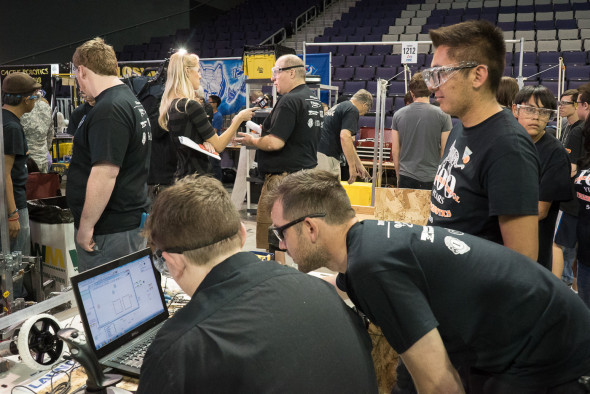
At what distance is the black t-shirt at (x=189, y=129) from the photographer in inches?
107

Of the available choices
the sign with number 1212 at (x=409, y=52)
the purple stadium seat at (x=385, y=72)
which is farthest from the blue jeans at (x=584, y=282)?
the purple stadium seat at (x=385, y=72)

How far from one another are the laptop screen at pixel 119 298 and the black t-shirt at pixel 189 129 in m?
1.24

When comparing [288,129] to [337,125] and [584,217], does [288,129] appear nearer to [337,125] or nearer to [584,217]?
[584,217]

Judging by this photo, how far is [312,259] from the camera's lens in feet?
4.22

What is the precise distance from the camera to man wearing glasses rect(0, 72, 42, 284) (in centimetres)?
296

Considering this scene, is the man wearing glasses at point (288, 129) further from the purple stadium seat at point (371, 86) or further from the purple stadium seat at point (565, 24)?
the purple stadium seat at point (565, 24)

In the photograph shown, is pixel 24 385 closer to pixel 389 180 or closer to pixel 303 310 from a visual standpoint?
pixel 303 310

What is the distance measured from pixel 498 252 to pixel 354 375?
1.64ft

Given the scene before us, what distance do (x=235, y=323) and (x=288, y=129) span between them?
2340mm

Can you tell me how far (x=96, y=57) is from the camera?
6.73 ft

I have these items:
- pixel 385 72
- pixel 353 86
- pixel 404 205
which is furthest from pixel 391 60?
pixel 404 205

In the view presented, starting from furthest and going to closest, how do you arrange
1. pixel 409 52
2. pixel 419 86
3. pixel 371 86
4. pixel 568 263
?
1. pixel 371 86
2. pixel 409 52
3. pixel 419 86
4. pixel 568 263

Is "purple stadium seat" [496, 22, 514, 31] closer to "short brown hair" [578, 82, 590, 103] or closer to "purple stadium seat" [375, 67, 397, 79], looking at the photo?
"purple stadium seat" [375, 67, 397, 79]

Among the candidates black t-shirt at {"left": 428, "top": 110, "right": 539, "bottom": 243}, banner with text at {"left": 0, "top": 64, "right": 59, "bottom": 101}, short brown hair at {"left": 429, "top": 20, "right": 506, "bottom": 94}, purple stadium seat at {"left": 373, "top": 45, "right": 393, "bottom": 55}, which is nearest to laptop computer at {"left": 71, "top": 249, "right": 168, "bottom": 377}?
black t-shirt at {"left": 428, "top": 110, "right": 539, "bottom": 243}
